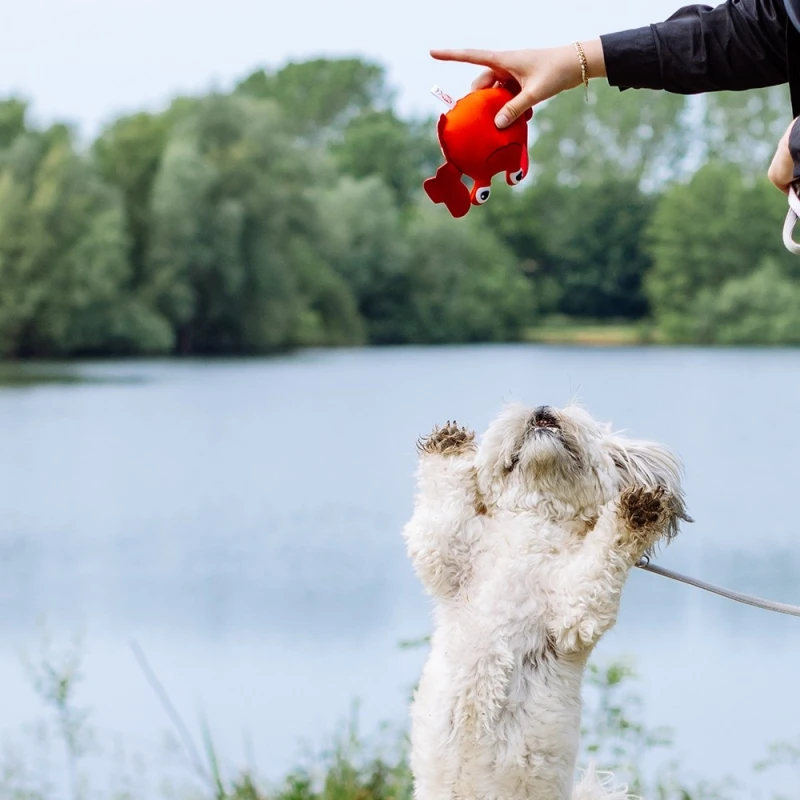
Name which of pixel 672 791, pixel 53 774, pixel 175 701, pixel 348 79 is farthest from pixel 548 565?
pixel 348 79

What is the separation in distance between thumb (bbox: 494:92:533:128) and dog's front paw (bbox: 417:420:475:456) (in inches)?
23.3

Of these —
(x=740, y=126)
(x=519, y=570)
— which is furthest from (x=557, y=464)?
(x=740, y=126)

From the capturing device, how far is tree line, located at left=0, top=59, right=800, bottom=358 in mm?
25266

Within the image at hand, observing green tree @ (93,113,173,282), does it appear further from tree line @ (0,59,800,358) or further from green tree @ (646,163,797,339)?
green tree @ (646,163,797,339)

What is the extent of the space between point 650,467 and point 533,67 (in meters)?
0.79

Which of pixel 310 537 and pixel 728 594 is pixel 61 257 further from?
pixel 728 594

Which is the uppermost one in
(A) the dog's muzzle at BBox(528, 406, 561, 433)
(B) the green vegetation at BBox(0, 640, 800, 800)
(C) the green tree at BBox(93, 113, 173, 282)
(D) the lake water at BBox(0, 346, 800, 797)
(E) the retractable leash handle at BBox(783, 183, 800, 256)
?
(C) the green tree at BBox(93, 113, 173, 282)

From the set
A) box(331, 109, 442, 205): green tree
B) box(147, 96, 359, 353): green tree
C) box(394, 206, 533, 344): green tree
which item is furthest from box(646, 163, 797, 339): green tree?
box(147, 96, 359, 353): green tree

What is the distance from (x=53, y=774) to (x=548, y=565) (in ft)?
13.3

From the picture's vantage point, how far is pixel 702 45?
227 cm

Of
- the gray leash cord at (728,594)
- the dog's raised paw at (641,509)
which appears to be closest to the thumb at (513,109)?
the dog's raised paw at (641,509)

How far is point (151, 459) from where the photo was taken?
63.0 ft

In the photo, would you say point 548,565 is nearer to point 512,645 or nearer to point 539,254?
point 512,645

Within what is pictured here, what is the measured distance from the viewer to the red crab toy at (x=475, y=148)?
2.52 m
